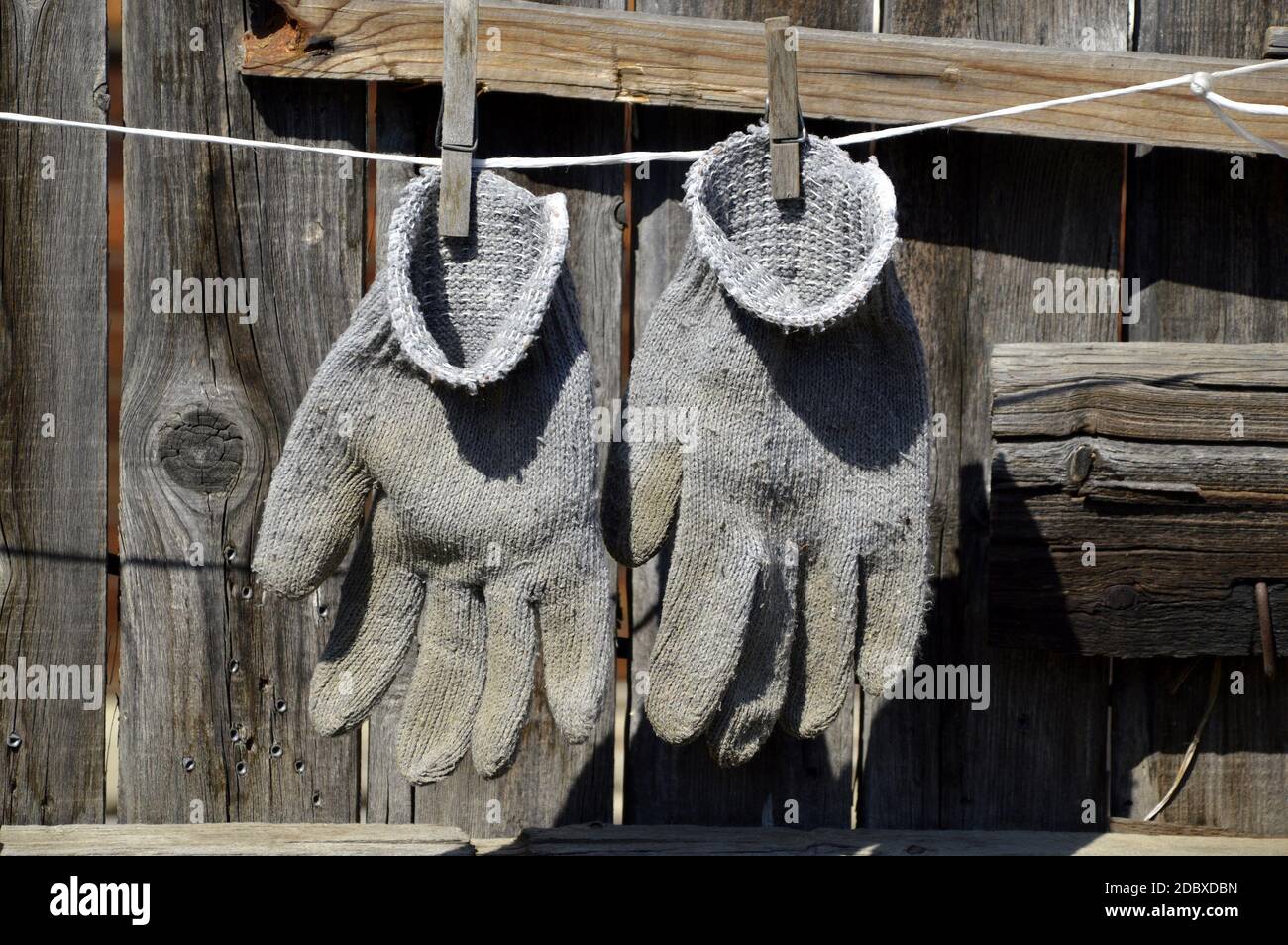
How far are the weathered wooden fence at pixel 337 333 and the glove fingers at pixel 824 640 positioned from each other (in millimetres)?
373

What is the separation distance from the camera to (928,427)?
1660 millimetres

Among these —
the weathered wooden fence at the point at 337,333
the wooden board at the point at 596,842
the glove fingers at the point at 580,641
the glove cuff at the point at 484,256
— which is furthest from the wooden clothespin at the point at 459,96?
the wooden board at the point at 596,842

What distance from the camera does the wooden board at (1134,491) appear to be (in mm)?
1926

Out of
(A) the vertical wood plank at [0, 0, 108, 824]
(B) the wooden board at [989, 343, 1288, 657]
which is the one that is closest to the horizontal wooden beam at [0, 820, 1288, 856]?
(A) the vertical wood plank at [0, 0, 108, 824]

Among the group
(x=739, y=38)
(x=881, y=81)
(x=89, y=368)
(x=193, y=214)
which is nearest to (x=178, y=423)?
(x=89, y=368)

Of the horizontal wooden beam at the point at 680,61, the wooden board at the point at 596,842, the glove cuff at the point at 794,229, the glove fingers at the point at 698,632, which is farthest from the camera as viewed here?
the wooden board at the point at 596,842

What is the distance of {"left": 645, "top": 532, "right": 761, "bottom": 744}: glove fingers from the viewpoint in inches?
63.0

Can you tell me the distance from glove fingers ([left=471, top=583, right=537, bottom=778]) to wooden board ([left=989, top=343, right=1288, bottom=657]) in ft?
2.60

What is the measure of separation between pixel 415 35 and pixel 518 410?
618 mm

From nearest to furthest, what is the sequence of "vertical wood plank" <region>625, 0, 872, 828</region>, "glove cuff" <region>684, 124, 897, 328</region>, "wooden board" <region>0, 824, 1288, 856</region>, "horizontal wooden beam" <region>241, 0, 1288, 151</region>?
"glove cuff" <region>684, 124, 897, 328</region> → "horizontal wooden beam" <region>241, 0, 1288, 151</region> → "wooden board" <region>0, 824, 1288, 856</region> → "vertical wood plank" <region>625, 0, 872, 828</region>

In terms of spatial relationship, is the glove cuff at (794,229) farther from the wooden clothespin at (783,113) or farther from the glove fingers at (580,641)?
the glove fingers at (580,641)

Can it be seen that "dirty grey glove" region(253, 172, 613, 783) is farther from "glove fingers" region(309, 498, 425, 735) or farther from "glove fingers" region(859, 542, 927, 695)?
"glove fingers" region(859, 542, 927, 695)

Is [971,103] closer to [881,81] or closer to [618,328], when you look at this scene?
[881,81]

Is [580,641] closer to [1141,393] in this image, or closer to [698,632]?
[698,632]
